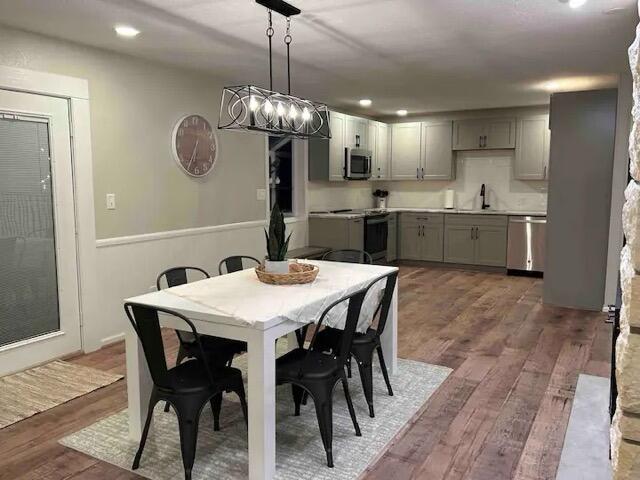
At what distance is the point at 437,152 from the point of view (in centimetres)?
794

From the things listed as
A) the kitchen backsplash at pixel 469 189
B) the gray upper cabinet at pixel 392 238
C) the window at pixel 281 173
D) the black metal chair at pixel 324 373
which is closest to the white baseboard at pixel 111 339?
the black metal chair at pixel 324 373

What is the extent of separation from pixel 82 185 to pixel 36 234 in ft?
1.58

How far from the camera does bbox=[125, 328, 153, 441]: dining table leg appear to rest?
103 inches

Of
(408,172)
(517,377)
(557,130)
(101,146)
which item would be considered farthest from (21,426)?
(408,172)

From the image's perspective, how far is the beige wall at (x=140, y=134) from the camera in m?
3.78

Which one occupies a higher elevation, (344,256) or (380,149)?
(380,149)

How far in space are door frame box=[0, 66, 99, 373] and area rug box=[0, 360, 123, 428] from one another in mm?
267

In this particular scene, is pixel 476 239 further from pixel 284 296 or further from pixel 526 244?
pixel 284 296

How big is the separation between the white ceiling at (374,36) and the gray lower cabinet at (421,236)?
263cm

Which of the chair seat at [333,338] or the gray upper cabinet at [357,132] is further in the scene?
the gray upper cabinet at [357,132]

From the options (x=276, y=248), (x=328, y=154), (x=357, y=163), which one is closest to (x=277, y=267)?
(x=276, y=248)

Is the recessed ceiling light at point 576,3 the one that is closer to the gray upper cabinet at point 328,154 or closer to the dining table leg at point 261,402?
the dining table leg at point 261,402

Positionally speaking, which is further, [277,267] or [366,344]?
[277,267]

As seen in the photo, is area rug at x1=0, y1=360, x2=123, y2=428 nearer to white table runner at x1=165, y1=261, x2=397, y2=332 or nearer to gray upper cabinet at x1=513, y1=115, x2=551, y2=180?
white table runner at x1=165, y1=261, x2=397, y2=332
